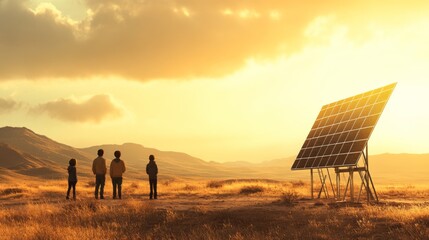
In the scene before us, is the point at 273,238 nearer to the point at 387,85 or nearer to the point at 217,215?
the point at 217,215

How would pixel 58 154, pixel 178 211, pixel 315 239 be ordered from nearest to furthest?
pixel 315 239, pixel 178 211, pixel 58 154

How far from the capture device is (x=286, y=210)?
64.5ft

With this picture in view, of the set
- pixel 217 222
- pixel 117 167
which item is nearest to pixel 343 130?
pixel 217 222

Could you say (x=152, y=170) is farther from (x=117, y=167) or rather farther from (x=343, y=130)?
(x=343, y=130)

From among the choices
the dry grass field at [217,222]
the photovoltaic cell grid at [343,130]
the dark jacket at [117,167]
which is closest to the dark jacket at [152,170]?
the dark jacket at [117,167]

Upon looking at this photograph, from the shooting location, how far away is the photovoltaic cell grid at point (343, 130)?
22.0m

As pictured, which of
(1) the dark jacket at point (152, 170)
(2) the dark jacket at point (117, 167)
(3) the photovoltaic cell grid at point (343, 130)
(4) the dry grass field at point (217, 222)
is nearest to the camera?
(4) the dry grass field at point (217, 222)

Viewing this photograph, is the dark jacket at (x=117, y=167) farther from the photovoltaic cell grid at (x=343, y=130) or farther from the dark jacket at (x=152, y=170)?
the photovoltaic cell grid at (x=343, y=130)

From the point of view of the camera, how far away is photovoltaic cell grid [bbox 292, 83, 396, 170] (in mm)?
21984

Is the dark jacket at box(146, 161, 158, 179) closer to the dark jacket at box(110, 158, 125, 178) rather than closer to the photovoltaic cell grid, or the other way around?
the dark jacket at box(110, 158, 125, 178)

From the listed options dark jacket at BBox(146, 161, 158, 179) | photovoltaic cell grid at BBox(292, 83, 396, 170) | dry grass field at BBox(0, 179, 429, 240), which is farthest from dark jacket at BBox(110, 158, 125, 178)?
photovoltaic cell grid at BBox(292, 83, 396, 170)

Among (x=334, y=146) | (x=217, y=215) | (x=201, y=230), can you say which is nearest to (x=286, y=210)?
(x=217, y=215)

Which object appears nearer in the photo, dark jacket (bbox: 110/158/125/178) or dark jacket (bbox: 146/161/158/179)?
dark jacket (bbox: 110/158/125/178)

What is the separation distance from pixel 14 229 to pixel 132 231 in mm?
3760
